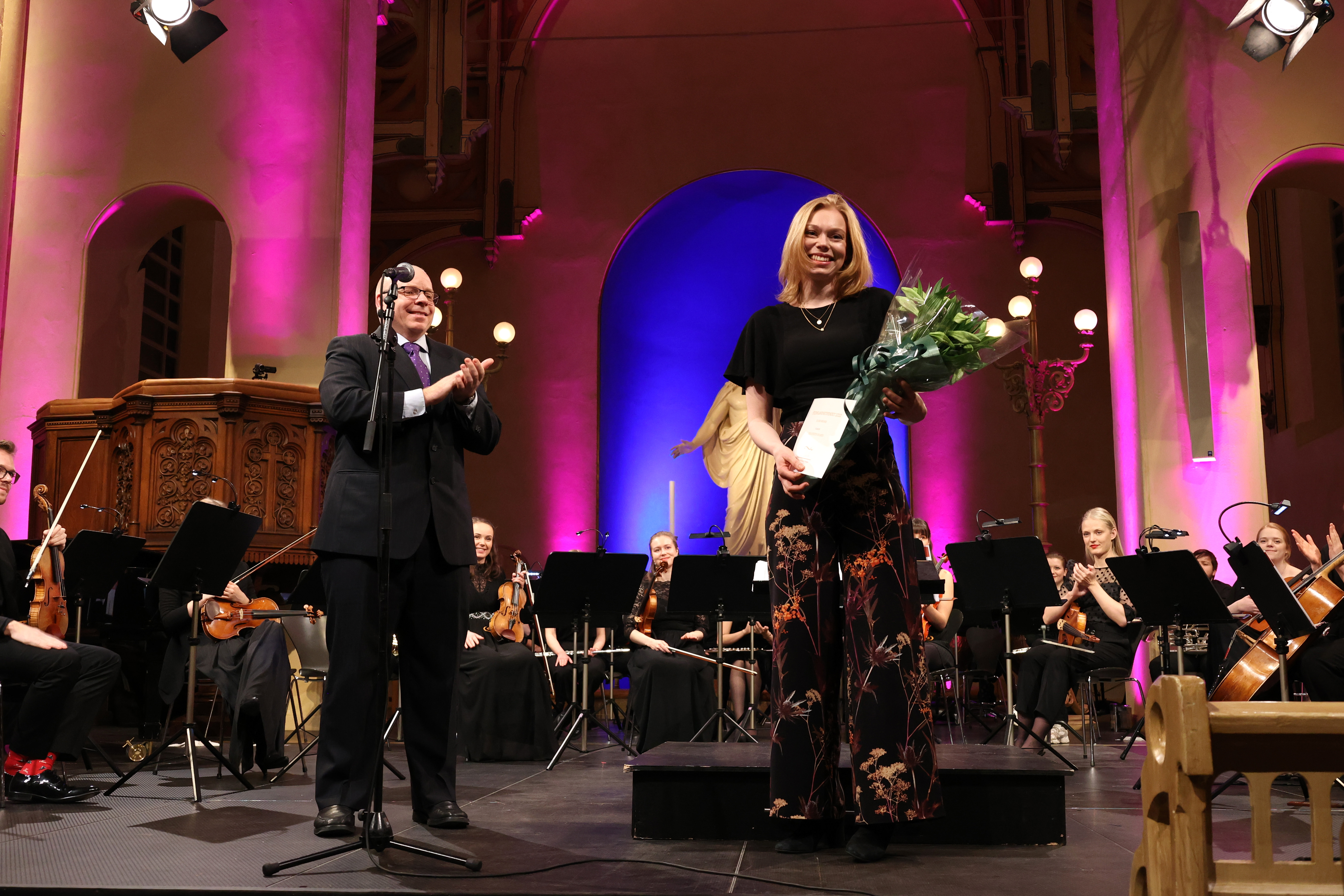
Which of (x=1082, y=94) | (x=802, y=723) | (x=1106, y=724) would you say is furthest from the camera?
(x=1082, y=94)

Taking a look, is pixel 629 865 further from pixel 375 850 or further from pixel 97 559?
pixel 97 559

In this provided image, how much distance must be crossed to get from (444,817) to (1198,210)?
23.0 feet

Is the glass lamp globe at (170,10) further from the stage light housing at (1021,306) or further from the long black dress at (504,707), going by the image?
the stage light housing at (1021,306)

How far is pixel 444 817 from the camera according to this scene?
3535 millimetres

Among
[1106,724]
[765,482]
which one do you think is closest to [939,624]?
[1106,724]

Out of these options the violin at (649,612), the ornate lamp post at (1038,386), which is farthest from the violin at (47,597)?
the ornate lamp post at (1038,386)

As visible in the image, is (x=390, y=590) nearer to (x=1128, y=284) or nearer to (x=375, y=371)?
(x=375, y=371)

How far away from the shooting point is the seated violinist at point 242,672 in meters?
5.37

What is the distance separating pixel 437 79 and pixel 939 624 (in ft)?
26.8

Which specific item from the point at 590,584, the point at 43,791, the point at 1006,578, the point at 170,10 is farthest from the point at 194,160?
the point at 1006,578

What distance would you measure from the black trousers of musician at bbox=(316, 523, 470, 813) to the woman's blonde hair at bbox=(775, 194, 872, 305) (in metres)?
1.31

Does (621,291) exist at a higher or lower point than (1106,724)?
higher

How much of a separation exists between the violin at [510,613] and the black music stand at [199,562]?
2388 millimetres

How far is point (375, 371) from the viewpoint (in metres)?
3.62
